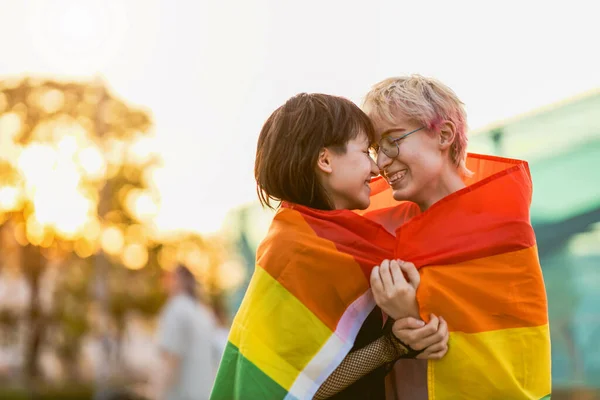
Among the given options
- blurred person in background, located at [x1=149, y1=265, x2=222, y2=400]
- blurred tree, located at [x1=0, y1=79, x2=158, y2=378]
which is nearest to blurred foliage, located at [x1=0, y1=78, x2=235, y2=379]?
blurred tree, located at [x1=0, y1=79, x2=158, y2=378]

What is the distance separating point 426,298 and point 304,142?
0.64 meters

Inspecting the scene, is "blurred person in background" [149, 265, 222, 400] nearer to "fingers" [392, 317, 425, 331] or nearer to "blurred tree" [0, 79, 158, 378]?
"fingers" [392, 317, 425, 331]

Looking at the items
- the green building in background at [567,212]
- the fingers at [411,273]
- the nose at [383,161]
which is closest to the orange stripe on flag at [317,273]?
the fingers at [411,273]

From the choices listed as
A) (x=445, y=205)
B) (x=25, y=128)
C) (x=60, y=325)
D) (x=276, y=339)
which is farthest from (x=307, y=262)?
(x=60, y=325)

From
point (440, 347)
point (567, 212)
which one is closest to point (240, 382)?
point (440, 347)

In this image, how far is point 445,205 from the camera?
2721 mm

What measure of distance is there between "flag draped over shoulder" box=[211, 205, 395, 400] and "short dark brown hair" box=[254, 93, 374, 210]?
0.46 feet

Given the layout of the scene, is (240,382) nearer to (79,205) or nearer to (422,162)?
(422,162)

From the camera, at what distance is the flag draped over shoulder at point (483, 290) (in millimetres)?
2609

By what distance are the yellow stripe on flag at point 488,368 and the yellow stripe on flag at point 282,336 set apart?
14.4 inches

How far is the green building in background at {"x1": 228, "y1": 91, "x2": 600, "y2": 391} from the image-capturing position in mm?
4934

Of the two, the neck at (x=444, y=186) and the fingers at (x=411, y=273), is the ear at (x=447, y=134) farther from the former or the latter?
the fingers at (x=411, y=273)

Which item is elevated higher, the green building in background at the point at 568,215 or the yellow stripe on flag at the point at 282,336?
the yellow stripe on flag at the point at 282,336

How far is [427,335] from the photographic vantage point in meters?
2.59
